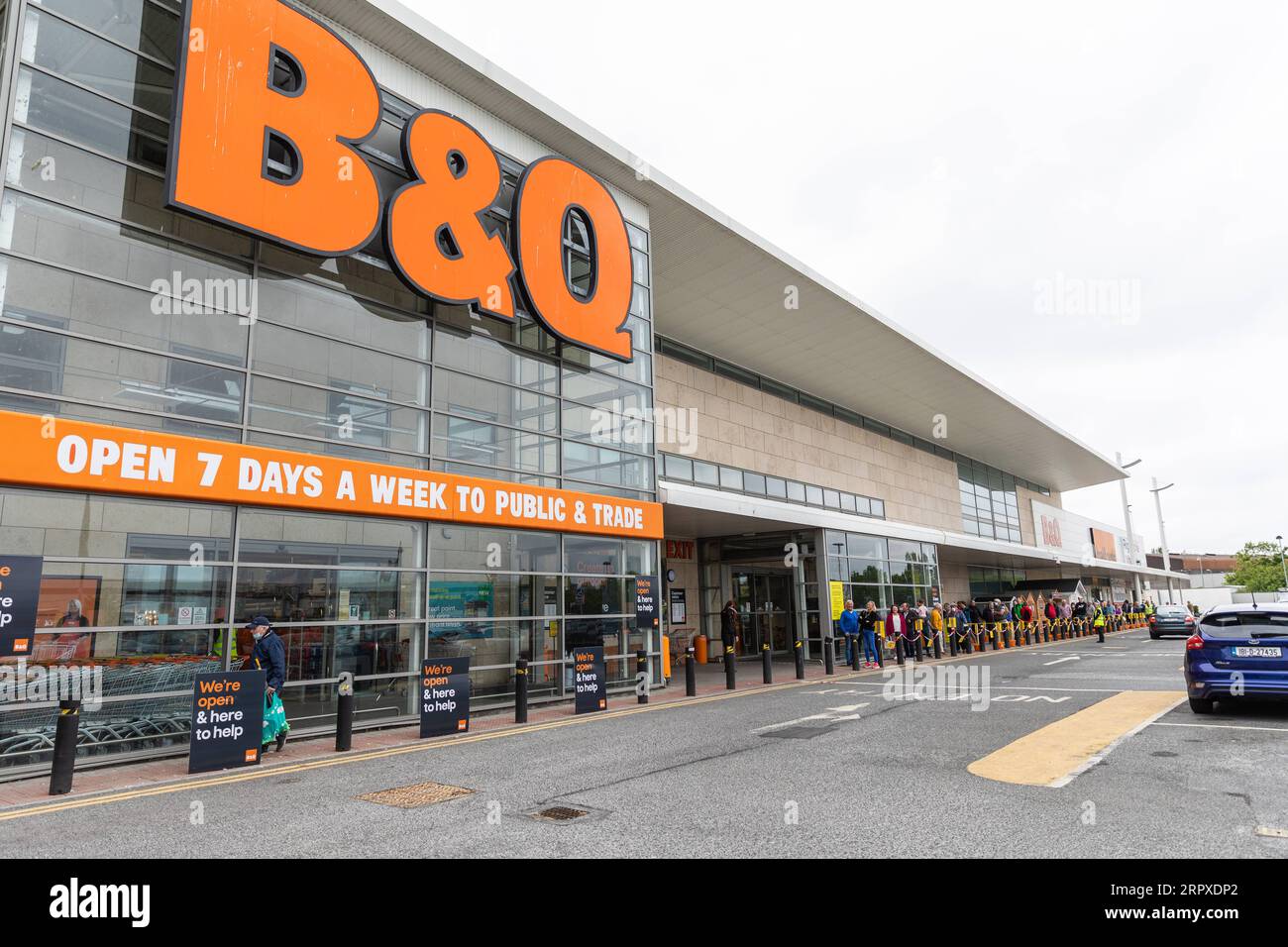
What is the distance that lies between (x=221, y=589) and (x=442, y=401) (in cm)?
494

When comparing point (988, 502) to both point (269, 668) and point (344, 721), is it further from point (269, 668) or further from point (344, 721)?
point (269, 668)

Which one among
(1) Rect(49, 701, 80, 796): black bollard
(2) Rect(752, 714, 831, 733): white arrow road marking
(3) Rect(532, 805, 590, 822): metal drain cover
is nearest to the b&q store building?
(1) Rect(49, 701, 80, 796): black bollard

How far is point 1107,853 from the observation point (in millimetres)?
4879

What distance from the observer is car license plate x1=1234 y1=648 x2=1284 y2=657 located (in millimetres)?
9664

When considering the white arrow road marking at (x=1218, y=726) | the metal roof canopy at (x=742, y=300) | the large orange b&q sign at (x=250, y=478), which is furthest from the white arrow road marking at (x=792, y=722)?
the metal roof canopy at (x=742, y=300)

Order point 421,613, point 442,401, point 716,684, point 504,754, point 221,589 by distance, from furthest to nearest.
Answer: point 716,684
point 442,401
point 421,613
point 221,589
point 504,754

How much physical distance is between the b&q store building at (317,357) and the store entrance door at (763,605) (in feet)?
15.7

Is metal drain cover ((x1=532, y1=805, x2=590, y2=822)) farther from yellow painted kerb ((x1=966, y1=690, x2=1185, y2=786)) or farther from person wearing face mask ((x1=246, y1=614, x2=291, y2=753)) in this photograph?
person wearing face mask ((x1=246, y1=614, x2=291, y2=753))

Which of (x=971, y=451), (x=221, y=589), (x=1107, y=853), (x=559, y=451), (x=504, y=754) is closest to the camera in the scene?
(x=1107, y=853)

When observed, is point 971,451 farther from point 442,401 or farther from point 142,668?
point 142,668

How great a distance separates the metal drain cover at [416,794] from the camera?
6961 millimetres

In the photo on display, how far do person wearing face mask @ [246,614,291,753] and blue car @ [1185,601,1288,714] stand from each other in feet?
38.5
